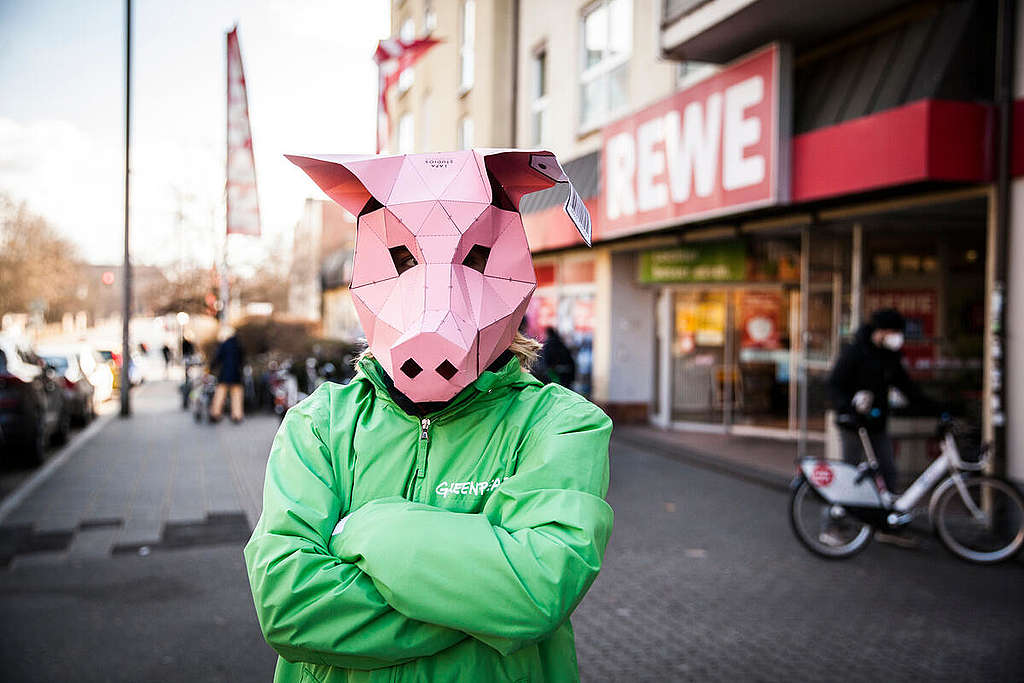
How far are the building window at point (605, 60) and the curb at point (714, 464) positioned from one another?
5.18 metres

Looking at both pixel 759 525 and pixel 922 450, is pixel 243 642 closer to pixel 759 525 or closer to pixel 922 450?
pixel 759 525

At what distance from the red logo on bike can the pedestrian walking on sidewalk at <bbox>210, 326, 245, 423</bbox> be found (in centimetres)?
1170

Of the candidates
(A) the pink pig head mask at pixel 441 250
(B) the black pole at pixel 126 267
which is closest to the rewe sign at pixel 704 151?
(A) the pink pig head mask at pixel 441 250

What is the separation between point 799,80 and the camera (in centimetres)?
925

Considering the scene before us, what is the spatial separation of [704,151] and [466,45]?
40.5 ft

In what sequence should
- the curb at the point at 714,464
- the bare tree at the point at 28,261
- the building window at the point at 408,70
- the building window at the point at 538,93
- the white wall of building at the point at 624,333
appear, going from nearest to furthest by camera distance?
the curb at the point at 714,464 < the white wall of building at the point at 624,333 < the building window at the point at 538,93 < the building window at the point at 408,70 < the bare tree at the point at 28,261

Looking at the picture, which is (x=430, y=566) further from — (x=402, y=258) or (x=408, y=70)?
(x=408, y=70)

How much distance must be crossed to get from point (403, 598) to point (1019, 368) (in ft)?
23.6

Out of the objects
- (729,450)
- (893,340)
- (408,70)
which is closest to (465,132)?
(408,70)

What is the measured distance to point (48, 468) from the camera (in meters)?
11.1

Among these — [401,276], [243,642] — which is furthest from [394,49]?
[401,276]

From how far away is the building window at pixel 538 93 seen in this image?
16250 millimetres

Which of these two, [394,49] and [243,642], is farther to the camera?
[394,49]

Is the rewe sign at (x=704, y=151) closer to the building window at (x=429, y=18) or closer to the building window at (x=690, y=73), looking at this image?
the building window at (x=690, y=73)
